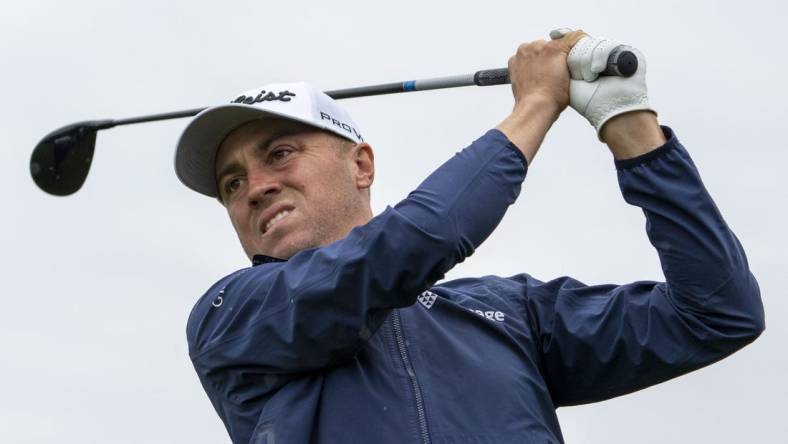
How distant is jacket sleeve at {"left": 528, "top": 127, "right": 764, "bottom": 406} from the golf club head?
12.9 feet

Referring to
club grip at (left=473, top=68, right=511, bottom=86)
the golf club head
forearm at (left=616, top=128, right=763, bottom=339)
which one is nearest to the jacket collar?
club grip at (left=473, top=68, right=511, bottom=86)

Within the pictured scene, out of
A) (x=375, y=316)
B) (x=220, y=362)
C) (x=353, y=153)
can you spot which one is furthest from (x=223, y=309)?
(x=353, y=153)

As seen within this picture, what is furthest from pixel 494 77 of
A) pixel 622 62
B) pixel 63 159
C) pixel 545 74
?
pixel 63 159

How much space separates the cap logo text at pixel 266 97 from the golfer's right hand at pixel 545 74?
1.20 m

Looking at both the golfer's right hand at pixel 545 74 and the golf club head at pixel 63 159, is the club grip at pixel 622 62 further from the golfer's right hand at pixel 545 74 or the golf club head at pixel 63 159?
the golf club head at pixel 63 159

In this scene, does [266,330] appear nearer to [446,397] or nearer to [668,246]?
[446,397]

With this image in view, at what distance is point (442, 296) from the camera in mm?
6965

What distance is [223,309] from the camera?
664cm

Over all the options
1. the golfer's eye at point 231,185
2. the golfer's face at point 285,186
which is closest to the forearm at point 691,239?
the golfer's face at point 285,186

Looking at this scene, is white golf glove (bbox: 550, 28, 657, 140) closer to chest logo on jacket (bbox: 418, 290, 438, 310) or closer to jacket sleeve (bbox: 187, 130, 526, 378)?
jacket sleeve (bbox: 187, 130, 526, 378)

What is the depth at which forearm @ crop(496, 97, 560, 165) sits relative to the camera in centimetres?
629

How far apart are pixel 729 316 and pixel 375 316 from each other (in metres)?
1.50

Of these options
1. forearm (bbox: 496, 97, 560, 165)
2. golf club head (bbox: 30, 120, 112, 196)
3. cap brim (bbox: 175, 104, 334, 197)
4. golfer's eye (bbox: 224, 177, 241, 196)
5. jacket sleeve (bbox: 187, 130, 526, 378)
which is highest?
golf club head (bbox: 30, 120, 112, 196)

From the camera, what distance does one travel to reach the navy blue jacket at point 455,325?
6125 millimetres
